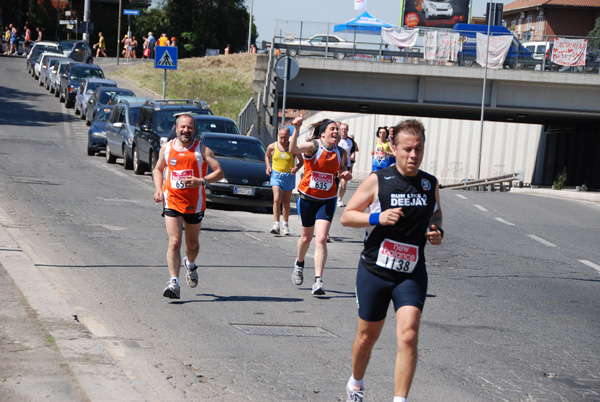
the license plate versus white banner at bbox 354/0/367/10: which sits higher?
white banner at bbox 354/0/367/10

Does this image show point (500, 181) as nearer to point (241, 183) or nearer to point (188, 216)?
point (241, 183)

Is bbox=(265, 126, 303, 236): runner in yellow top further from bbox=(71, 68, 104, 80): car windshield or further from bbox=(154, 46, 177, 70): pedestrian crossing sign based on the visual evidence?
bbox=(71, 68, 104, 80): car windshield

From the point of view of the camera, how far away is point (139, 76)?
184ft

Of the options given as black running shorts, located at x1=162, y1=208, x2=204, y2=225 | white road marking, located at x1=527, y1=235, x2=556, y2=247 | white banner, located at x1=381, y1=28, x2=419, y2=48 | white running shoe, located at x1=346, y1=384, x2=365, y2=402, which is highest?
white banner, located at x1=381, y1=28, x2=419, y2=48

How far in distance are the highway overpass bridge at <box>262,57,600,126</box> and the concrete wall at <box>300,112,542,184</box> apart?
53.0 feet

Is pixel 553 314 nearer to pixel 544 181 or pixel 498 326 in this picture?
pixel 498 326


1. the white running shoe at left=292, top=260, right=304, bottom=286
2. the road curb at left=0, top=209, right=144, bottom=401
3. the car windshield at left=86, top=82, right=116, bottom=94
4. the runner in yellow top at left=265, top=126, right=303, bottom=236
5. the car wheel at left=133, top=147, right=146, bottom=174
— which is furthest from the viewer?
the car windshield at left=86, top=82, right=116, bottom=94

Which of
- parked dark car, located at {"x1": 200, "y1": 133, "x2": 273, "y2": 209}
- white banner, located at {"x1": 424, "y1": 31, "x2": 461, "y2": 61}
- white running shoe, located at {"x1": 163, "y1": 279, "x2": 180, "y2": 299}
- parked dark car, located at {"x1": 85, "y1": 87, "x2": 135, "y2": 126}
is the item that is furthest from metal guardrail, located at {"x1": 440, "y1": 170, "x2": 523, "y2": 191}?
white running shoe, located at {"x1": 163, "y1": 279, "x2": 180, "y2": 299}

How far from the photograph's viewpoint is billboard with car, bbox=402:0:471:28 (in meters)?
62.9

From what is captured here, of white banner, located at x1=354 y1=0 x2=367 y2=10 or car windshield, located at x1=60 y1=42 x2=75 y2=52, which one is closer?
white banner, located at x1=354 y1=0 x2=367 y2=10

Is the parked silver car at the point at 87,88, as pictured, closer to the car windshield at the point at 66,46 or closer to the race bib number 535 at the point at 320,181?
the car windshield at the point at 66,46

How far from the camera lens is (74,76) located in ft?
147

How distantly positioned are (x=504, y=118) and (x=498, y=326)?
41033mm

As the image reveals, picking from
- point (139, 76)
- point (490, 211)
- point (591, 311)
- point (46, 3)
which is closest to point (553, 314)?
point (591, 311)
